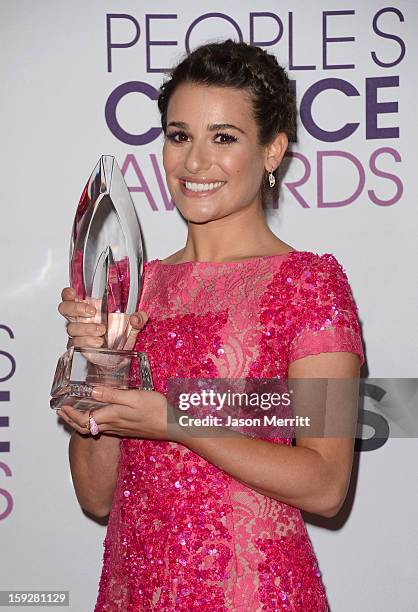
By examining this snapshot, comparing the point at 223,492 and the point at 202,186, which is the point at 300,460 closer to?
the point at 223,492

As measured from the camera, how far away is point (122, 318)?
1.21m

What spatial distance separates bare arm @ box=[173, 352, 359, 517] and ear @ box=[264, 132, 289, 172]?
0.33 m

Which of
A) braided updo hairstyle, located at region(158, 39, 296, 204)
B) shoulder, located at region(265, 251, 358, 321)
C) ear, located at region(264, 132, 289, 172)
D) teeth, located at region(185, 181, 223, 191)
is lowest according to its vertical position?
shoulder, located at region(265, 251, 358, 321)

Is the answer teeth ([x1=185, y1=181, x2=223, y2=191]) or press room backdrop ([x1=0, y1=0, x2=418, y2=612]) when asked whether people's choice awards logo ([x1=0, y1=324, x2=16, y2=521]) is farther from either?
teeth ([x1=185, y1=181, x2=223, y2=191])

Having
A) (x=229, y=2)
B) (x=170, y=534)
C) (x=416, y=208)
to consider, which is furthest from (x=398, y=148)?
(x=170, y=534)

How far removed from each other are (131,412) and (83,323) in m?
0.19

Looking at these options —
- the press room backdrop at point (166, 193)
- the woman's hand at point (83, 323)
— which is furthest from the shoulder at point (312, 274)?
the press room backdrop at point (166, 193)

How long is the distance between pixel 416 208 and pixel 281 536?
0.87 metres

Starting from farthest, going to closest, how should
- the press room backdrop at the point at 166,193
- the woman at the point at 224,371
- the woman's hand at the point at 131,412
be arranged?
the press room backdrop at the point at 166,193 → the woman at the point at 224,371 → the woman's hand at the point at 131,412

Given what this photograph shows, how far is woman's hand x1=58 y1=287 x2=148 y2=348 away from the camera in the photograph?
3.74ft

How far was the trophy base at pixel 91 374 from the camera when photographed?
1083mm

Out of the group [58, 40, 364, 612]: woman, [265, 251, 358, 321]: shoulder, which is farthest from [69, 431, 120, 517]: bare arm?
[265, 251, 358, 321]: shoulder

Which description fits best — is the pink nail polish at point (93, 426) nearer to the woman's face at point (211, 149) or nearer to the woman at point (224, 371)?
the woman at point (224, 371)

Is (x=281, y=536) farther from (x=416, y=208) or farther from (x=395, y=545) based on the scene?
(x=416, y=208)
